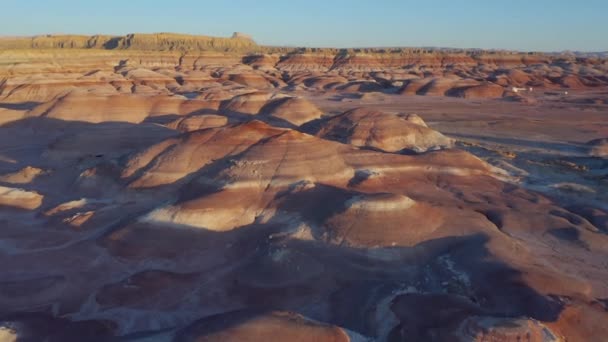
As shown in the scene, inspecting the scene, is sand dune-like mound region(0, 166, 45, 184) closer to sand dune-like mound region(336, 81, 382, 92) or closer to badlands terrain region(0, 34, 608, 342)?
badlands terrain region(0, 34, 608, 342)

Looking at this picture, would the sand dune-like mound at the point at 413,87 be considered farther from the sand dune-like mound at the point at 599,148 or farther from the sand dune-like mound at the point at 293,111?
the sand dune-like mound at the point at 599,148

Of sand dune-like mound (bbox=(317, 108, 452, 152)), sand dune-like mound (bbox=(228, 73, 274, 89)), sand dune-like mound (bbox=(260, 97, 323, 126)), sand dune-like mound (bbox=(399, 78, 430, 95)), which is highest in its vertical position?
sand dune-like mound (bbox=(317, 108, 452, 152))

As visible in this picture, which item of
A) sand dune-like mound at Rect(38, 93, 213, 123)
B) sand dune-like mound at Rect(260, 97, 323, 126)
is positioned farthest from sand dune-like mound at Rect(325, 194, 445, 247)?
sand dune-like mound at Rect(38, 93, 213, 123)

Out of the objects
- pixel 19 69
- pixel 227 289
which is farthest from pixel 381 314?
pixel 19 69

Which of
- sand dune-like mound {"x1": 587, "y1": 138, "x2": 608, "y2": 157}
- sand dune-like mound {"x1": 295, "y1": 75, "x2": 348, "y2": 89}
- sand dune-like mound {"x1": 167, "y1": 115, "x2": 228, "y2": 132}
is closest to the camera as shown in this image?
sand dune-like mound {"x1": 587, "y1": 138, "x2": 608, "y2": 157}

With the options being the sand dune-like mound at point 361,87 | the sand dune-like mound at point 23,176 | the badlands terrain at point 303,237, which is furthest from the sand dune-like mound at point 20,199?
the sand dune-like mound at point 361,87

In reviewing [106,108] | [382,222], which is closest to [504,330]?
[382,222]
